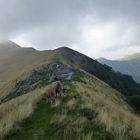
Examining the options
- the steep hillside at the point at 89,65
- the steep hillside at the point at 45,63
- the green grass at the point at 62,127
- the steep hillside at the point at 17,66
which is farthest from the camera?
the steep hillside at the point at 89,65

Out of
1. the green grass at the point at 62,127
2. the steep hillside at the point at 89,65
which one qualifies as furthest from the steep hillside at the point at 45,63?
the green grass at the point at 62,127

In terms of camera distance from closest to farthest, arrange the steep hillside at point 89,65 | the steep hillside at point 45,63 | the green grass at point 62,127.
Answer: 1. the green grass at point 62,127
2. the steep hillside at point 45,63
3. the steep hillside at point 89,65

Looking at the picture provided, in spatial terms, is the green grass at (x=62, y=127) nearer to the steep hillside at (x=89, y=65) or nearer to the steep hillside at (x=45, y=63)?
the steep hillside at (x=45, y=63)

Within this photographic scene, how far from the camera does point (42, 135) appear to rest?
35.7 feet

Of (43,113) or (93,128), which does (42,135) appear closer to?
(93,128)

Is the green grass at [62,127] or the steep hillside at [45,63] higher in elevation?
the steep hillside at [45,63]

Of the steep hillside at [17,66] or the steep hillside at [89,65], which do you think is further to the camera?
the steep hillside at [89,65]

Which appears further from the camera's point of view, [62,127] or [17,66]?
[17,66]

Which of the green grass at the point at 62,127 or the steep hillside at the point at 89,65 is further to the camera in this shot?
the steep hillside at the point at 89,65

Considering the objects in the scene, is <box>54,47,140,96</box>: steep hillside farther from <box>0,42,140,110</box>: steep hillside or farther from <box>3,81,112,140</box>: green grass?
<box>3,81,112,140</box>: green grass

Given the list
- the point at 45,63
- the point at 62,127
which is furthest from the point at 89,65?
the point at 62,127

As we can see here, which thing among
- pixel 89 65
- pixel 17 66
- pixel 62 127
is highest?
pixel 89 65

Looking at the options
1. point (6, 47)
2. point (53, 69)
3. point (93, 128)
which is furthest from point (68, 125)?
point (6, 47)

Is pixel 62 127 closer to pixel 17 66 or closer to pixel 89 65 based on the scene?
pixel 17 66
